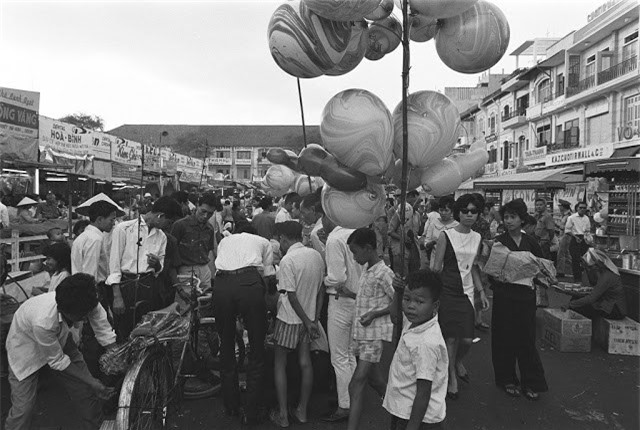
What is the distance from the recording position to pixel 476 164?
3334mm

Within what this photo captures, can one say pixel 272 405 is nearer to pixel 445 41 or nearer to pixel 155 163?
pixel 445 41

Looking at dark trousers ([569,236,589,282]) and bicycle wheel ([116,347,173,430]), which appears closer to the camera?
bicycle wheel ([116,347,173,430])

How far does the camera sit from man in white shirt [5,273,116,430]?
284cm

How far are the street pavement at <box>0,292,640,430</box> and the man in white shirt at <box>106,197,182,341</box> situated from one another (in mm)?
824

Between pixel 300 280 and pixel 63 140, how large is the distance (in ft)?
30.6

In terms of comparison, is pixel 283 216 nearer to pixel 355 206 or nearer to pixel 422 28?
pixel 355 206

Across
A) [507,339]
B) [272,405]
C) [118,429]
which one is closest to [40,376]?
[118,429]

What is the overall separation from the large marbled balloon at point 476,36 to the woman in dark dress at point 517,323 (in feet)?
5.93

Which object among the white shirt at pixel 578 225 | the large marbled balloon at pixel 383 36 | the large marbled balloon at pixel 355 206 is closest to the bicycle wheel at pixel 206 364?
the large marbled balloon at pixel 355 206

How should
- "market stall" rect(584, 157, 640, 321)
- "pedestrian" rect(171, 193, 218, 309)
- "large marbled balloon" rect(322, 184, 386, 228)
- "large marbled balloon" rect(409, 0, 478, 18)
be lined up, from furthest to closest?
"market stall" rect(584, 157, 640, 321) → "pedestrian" rect(171, 193, 218, 309) → "large marbled balloon" rect(322, 184, 386, 228) → "large marbled balloon" rect(409, 0, 478, 18)

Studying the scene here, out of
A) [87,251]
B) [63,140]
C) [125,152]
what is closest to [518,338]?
[87,251]

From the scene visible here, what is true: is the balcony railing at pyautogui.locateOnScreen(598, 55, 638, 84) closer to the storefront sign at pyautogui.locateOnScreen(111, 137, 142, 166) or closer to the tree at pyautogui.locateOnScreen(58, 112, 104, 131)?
the storefront sign at pyautogui.locateOnScreen(111, 137, 142, 166)

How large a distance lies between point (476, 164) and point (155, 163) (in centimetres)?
1295

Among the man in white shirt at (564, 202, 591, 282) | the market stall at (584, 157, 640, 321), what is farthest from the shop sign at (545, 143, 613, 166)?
the man in white shirt at (564, 202, 591, 282)
